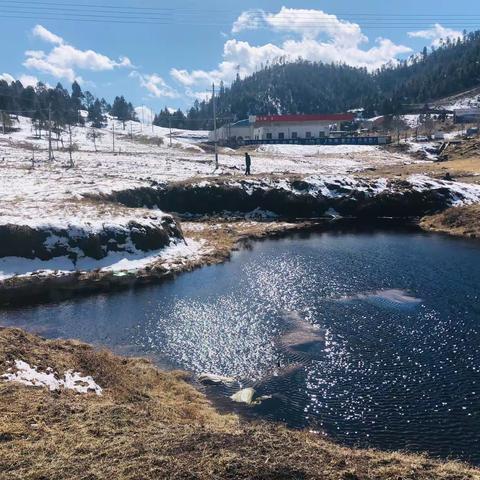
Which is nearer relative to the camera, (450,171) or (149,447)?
(149,447)

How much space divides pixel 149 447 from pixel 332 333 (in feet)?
50.5

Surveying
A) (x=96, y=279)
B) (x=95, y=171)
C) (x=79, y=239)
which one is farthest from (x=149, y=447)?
(x=95, y=171)

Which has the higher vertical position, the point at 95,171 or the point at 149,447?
the point at 95,171

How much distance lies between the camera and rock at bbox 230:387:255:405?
20.6m

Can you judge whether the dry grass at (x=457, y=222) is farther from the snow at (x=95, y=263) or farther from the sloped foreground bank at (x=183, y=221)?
the snow at (x=95, y=263)

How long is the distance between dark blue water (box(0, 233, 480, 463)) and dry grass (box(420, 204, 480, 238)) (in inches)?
359

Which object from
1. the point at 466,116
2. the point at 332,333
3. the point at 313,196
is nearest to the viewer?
the point at 332,333

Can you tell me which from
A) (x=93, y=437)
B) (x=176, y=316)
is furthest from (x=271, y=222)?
(x=93, y=437)

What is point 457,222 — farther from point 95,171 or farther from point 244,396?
point 95,171

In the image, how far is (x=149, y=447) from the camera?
1344 cm

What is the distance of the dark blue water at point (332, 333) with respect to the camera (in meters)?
19.0

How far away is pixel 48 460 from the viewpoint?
1270 centimetres

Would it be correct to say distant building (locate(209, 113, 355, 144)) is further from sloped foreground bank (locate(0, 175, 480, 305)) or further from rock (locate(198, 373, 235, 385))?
rock (locate(198, 373, 235, 385))

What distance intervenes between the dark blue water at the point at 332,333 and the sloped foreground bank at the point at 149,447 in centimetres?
290
